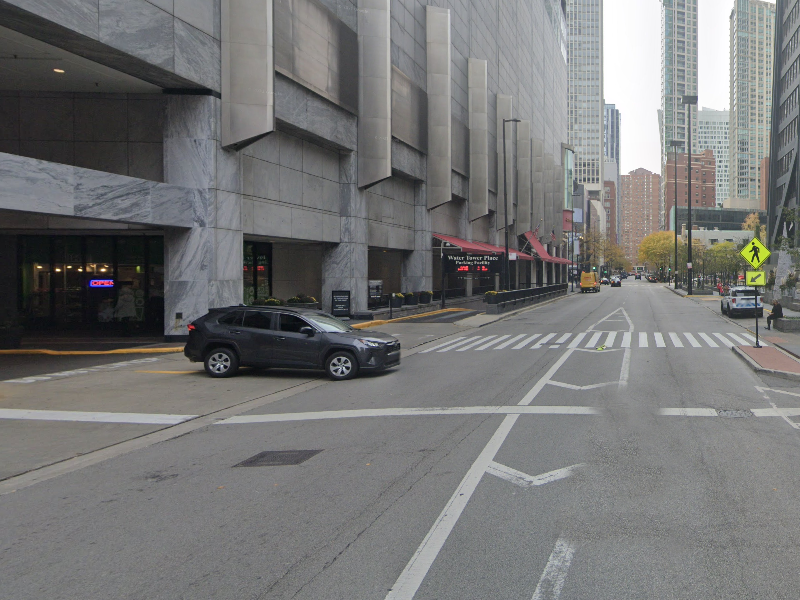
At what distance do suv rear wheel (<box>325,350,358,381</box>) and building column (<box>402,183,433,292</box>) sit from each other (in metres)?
27.0

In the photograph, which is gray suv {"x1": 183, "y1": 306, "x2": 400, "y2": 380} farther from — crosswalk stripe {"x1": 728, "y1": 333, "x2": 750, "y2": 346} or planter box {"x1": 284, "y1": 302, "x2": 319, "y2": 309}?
crosswalk stripe {"x1": 728, "y1": 333, "x2": 750, "y2": 346}

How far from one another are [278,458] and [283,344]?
7.08 meters

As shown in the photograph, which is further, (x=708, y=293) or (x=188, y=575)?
(x=708, y=293)

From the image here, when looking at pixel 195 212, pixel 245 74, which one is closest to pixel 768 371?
pixel 195 212

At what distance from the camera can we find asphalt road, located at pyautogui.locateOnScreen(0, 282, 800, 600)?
4.79 meters

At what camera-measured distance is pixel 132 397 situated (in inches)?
520

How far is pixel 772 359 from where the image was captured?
17172mm

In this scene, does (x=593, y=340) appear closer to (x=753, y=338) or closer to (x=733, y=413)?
(x=753, y=338)

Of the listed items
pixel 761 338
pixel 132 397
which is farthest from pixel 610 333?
pixel 132 397

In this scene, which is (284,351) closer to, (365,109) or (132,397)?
(132,397)

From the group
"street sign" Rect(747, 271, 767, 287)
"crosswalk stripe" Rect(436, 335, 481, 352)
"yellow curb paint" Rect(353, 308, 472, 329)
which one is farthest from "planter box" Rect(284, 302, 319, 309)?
"street sign" Rect(747, 271, 767, 287)

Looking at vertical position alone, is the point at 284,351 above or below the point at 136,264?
below

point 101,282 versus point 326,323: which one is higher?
point 101,282

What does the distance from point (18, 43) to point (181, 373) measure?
983cm
